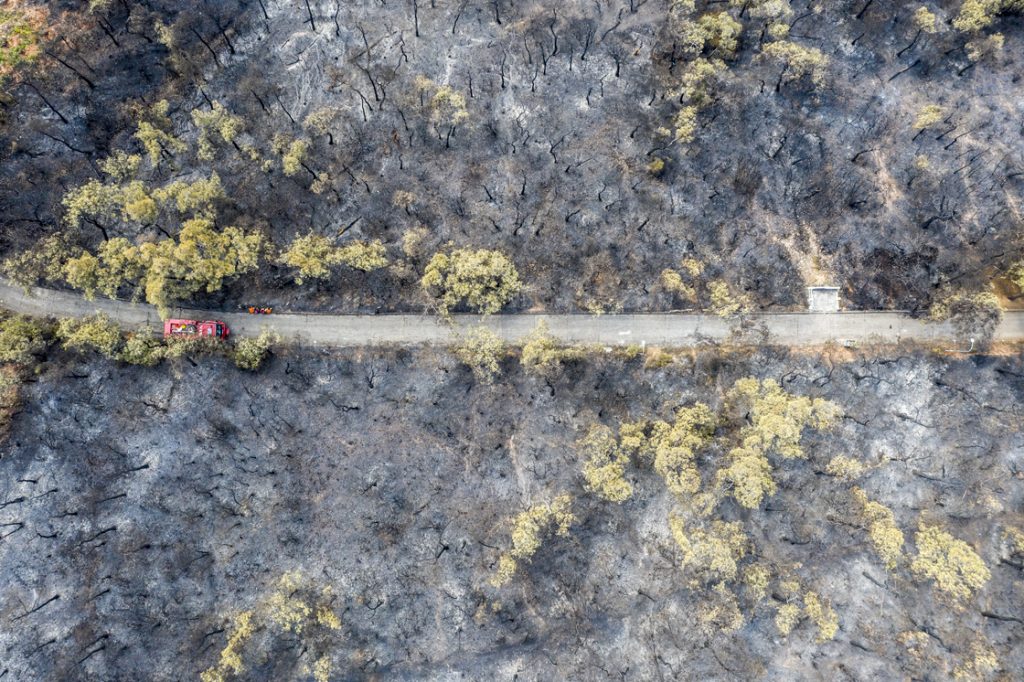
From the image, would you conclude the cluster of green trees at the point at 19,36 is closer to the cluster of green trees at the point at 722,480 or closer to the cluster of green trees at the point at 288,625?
the cluster of green trees at the point at 288,625

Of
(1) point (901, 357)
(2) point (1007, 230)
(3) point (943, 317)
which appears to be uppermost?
(2) point (1007, 230)

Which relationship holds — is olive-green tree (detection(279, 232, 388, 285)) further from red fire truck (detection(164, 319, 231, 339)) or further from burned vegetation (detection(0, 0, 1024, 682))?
red fire truck (detection(164, 319, 231, 339))

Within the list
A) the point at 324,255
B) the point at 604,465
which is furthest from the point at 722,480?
the point at 324,255

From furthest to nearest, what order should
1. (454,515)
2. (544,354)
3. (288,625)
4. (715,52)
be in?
(715,52) < (454,515) < (544,354) < (288,625)

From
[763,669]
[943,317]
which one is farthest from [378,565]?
[943,317]

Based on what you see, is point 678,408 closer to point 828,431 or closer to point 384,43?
point 828,431

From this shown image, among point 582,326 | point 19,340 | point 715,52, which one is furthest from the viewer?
point 715,52

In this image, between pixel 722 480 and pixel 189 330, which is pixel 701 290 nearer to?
pixel 722 480
